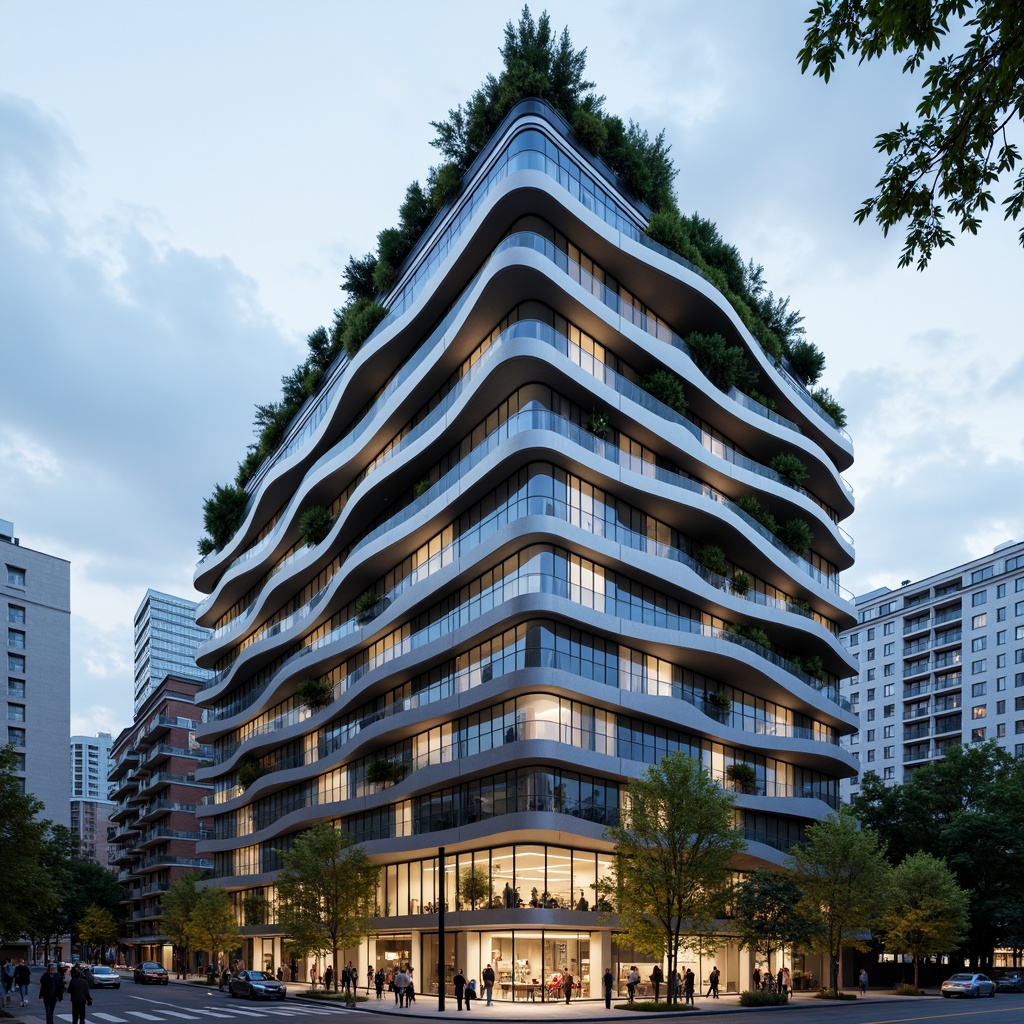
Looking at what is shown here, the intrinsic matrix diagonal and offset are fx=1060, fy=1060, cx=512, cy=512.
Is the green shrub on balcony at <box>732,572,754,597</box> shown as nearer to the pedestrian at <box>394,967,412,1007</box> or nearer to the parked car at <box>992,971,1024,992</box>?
the pedestrian at <box>394,967,412,1007</box>

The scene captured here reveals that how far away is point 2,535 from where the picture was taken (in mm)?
100938

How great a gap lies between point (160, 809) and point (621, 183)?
87.1m

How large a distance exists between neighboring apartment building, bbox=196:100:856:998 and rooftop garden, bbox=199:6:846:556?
1361 mm

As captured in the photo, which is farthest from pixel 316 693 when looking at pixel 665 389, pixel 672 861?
pixel 672 861

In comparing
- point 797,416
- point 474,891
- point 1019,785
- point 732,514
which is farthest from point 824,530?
point 474,891

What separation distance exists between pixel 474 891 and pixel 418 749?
10203mm

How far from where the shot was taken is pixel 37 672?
92375 millimetres

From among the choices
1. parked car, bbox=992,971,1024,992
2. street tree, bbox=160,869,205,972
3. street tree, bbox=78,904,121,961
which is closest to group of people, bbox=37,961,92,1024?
street tree, bbox=160,869,205,972

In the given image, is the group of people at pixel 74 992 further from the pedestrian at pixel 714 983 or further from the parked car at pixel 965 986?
the parked car at pixel 965 986

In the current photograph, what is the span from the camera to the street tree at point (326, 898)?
49.8 m

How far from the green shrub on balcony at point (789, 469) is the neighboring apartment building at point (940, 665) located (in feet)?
179

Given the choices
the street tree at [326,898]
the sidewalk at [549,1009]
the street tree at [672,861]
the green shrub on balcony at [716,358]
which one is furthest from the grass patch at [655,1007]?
the green shrub on balcony at [716,358]

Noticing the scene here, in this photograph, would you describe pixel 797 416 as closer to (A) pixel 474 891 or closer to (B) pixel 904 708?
(A) pixel 474 891

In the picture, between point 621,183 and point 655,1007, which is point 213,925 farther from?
point 621,183
